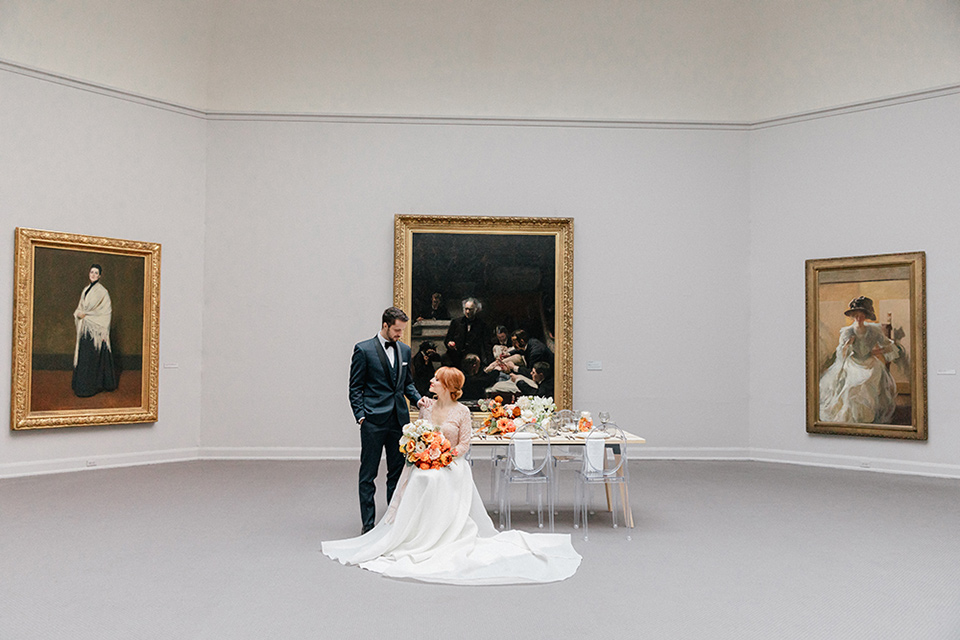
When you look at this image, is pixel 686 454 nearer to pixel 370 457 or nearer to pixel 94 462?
pixel 370 457

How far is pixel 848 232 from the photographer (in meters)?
12.1

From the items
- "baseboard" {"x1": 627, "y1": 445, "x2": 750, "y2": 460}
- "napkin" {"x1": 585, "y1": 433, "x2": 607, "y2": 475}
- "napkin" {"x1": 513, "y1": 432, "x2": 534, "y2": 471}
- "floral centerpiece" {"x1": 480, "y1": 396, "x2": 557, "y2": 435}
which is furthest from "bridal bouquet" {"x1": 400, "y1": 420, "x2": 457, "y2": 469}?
"baseboard" {"x1": 627, "y1": 445, "x2": 750, "y2": 460}

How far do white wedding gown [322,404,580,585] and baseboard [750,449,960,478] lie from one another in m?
7.16

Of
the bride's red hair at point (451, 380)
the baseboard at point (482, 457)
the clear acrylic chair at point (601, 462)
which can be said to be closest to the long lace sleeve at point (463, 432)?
the bride's red hair at point (451, 380)

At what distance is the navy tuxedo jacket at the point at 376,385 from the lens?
7.16 meters

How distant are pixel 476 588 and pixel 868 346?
8843 millimetres

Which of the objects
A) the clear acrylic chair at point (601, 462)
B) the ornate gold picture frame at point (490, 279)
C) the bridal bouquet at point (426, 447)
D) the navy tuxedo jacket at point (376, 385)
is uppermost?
the ornate gold picture frame at point (490, 279)

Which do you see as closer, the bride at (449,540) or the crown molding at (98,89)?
the bride at (449,540)

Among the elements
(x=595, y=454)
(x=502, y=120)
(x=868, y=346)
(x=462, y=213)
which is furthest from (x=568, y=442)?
(x=502, y=120)

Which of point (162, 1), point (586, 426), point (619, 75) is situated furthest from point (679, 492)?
point (162, 1)

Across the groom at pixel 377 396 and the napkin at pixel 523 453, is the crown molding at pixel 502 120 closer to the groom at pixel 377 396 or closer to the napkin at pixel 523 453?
the groom at pixel 377 396

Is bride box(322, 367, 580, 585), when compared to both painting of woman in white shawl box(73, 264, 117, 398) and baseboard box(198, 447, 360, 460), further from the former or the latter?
painting of woman in white shawl box(73, 264, 117, 398)

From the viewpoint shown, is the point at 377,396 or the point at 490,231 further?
the point at 490,231

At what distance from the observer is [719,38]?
13000mm
